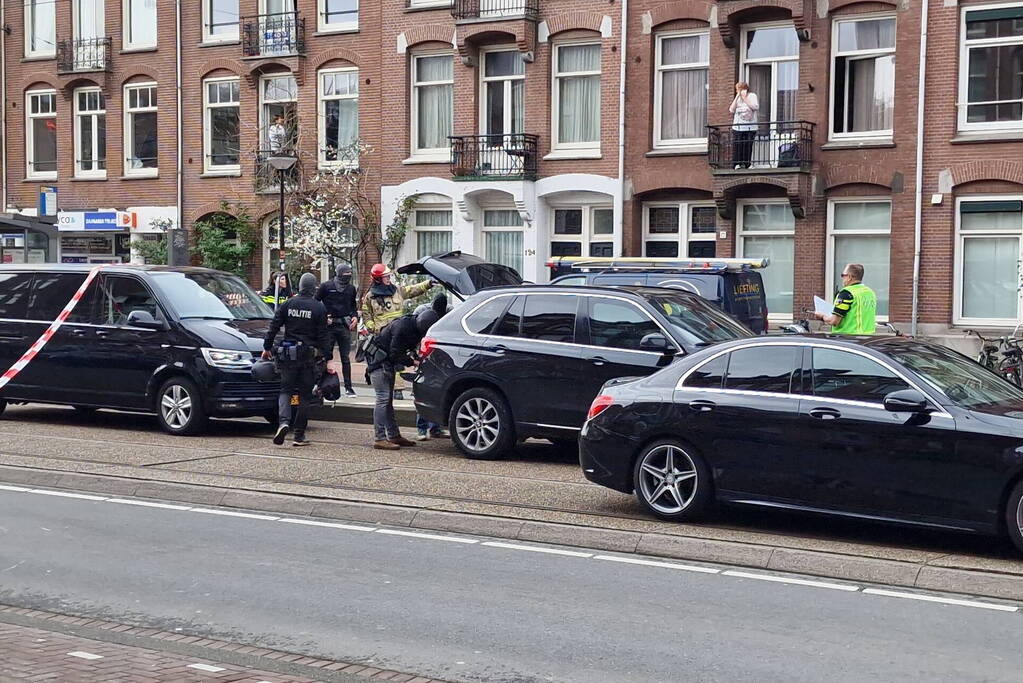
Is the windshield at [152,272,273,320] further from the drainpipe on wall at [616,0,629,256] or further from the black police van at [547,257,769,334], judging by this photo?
the drainpipe on wall at [616,0,629,256]

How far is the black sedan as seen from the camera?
8617 mm

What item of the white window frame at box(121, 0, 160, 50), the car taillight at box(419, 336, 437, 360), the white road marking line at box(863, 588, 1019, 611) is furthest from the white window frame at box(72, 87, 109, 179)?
the white road marking line at box(863, 588, 1019, 611)

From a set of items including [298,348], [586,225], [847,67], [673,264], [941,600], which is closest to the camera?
[941,600]

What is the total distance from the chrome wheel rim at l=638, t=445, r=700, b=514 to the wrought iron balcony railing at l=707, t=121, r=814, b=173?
55.3ft

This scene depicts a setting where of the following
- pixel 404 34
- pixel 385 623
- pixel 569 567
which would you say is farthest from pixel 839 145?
pixel 385 623

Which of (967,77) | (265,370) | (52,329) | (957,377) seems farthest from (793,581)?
(967,77)

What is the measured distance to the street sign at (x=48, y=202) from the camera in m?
36.1

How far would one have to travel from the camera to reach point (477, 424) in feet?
44.1

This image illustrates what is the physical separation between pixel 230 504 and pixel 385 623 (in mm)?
3828

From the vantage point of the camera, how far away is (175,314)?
15.6 meters

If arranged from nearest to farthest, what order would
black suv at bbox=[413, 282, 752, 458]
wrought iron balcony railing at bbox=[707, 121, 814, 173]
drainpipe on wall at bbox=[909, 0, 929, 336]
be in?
black suv at bbox=[413, 282, 752, 458]
drainpipe on wall at bbox=[909, 0, 929, 336]
wrought iron balcony railing at bbox=[707, 121, 814, 173]

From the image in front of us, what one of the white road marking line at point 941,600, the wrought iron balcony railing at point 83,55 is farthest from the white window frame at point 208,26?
the white road marking line at point 941,600

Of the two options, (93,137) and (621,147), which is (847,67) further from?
(93,137)

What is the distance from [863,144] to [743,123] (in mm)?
2317
